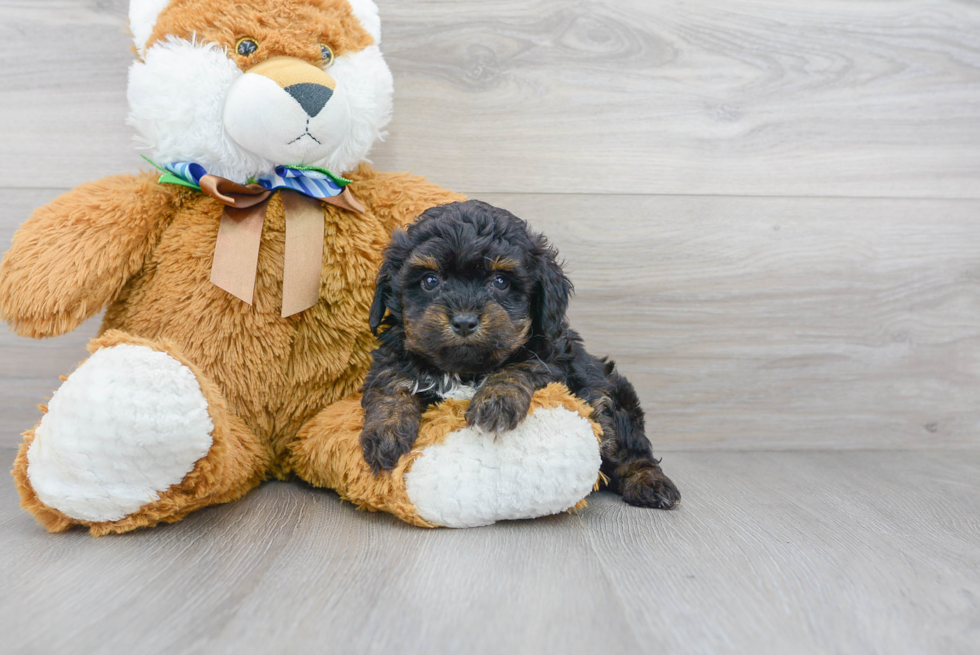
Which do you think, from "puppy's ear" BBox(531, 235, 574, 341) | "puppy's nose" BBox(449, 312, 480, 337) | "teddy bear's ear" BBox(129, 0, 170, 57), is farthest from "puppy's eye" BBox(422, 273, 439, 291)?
"teddy bear's ear" BBox(129, 0, 170, 57)

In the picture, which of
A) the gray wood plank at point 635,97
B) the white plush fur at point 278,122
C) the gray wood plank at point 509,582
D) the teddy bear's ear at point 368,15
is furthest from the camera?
the gray wood plank at point 635,97

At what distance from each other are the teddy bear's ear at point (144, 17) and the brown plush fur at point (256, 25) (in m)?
0.03

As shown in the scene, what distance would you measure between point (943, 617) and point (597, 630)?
55cm

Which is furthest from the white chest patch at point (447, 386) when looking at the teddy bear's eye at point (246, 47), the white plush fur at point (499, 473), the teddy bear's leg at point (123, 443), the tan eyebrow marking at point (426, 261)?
the teddy bear's eye at point (246, 47)

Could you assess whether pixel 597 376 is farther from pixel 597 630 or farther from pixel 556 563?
pixel 597 630

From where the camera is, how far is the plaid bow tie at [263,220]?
4.80ft

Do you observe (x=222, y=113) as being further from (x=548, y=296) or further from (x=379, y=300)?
(x=548, y=296)

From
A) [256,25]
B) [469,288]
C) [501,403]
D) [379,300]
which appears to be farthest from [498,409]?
[256,25]

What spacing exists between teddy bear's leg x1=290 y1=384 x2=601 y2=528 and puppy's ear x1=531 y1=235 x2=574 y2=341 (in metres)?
0.13

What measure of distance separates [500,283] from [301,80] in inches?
23.6

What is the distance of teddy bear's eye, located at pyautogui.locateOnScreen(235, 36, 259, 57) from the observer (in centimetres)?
146

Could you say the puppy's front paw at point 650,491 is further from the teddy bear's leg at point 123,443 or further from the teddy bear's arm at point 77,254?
the teddy bear's arm at point 77,254

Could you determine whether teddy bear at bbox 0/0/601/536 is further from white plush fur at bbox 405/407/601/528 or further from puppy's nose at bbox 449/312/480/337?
puppy's nose at bbox 449/312/480/337

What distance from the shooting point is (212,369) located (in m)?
1.50
